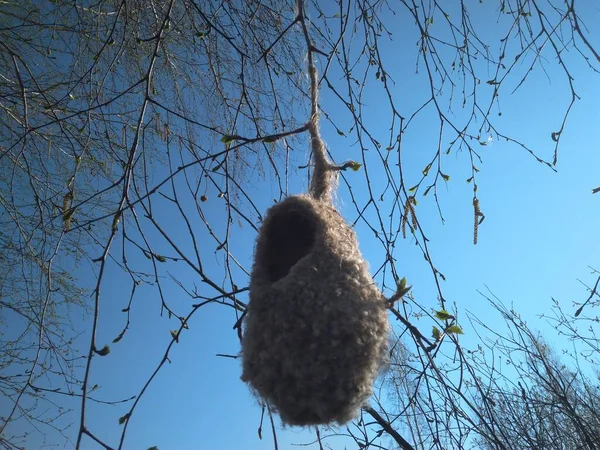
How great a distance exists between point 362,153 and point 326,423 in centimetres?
86

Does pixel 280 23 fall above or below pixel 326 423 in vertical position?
above

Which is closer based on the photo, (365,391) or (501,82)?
(365,391)

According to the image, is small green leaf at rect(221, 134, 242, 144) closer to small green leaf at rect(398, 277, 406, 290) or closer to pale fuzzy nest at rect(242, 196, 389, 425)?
pale fuzzy nest at rect(242, 196, 389, 425)

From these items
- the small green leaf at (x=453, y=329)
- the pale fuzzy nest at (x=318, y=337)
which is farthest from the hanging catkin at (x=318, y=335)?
the small green leaf at (x=453, y=329)

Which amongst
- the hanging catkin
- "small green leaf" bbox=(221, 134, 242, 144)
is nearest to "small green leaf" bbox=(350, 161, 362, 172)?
the hanging catkin

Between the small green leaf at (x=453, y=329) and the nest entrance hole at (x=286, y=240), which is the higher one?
the nest entrance hole at (x=286, y=240)

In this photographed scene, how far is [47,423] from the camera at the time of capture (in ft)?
7.97

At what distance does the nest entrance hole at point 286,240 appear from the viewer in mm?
1148

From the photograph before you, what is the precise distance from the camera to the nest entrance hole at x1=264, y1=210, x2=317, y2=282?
1148mm

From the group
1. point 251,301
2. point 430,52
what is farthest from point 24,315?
point 430,52

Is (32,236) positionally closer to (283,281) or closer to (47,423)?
(47,423)

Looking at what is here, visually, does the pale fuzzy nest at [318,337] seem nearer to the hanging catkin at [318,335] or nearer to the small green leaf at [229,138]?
the hanging catkin at [318,335]

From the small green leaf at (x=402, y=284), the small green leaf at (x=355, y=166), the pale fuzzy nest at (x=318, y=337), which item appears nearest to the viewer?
the pale fuzzy nest at (x=318, y=337)

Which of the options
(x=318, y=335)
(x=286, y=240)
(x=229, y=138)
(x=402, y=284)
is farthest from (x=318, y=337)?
(x=229, y=138)
